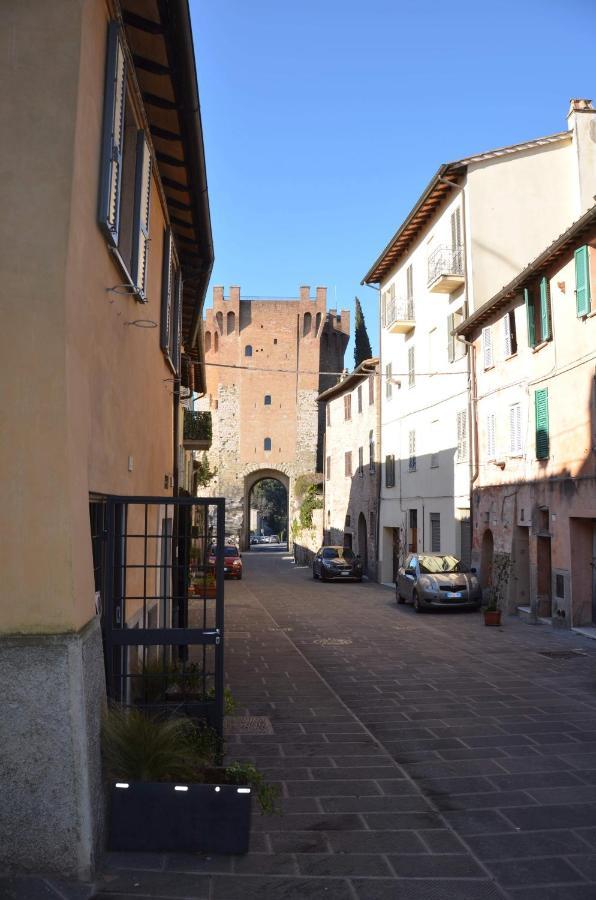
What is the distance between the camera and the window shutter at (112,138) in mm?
5398

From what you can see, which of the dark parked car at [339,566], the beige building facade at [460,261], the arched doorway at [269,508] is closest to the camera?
the beige building facade at [460,261]

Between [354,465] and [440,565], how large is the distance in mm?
15986

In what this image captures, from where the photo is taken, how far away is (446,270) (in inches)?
914

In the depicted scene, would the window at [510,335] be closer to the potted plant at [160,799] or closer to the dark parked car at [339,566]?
the dark parked car at [339,566]

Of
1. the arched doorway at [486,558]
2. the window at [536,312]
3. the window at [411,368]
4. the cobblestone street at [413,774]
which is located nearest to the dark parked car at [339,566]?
the window at [411,368]

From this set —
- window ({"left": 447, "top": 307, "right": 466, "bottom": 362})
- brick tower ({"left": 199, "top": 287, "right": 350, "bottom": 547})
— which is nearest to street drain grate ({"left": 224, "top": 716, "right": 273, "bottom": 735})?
window ({"left": 447, "top": 307, "right": 466, "bottom": 362})

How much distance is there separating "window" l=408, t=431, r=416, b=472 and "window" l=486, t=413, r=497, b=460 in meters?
6.68

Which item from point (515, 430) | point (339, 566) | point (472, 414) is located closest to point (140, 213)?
point (515, 430)

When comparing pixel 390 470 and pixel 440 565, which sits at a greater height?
pixel 390 470

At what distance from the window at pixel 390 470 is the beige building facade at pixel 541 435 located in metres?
8.82

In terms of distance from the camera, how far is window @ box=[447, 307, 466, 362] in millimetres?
23114

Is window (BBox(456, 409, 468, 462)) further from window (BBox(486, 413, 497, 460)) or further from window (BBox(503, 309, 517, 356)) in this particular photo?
window (BBox(503, 309, 517, 356))

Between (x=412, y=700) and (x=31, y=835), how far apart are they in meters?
6.25

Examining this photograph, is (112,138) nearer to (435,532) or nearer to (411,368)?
(435,532)
